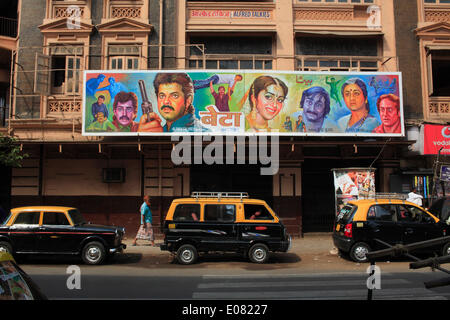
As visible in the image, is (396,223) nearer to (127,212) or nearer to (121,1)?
(127,212)

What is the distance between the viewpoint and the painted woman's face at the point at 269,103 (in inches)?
535

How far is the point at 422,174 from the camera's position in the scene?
14586 millimetres

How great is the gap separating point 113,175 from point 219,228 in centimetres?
664

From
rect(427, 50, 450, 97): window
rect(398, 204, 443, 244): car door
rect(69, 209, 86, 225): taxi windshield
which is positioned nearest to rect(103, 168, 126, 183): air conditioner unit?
rect(69, 209, 86, 225): taxi windshield

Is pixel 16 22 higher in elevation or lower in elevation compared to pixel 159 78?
higher

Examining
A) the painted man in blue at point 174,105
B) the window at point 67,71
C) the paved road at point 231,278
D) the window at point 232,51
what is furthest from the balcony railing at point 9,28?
the paved road at point 231,278

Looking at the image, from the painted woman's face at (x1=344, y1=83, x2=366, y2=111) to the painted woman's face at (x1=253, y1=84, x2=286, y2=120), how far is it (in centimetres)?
268

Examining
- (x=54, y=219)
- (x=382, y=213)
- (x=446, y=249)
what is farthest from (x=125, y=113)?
(x=446, y=249)

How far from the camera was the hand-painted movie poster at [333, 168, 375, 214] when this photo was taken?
40.4ft

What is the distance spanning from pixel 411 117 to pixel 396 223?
7.12m

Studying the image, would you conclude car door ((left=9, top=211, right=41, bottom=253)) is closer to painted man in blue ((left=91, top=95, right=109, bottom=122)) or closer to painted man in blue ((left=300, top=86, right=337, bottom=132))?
painted man in blue ((left=91, top=95, right=109, bottom=122))

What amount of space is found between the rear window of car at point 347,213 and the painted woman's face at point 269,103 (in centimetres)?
456

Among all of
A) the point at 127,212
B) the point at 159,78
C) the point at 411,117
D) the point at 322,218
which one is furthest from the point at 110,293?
the point at 411,117

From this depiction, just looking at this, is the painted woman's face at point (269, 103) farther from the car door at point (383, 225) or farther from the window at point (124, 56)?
the window at point (124, 56)
